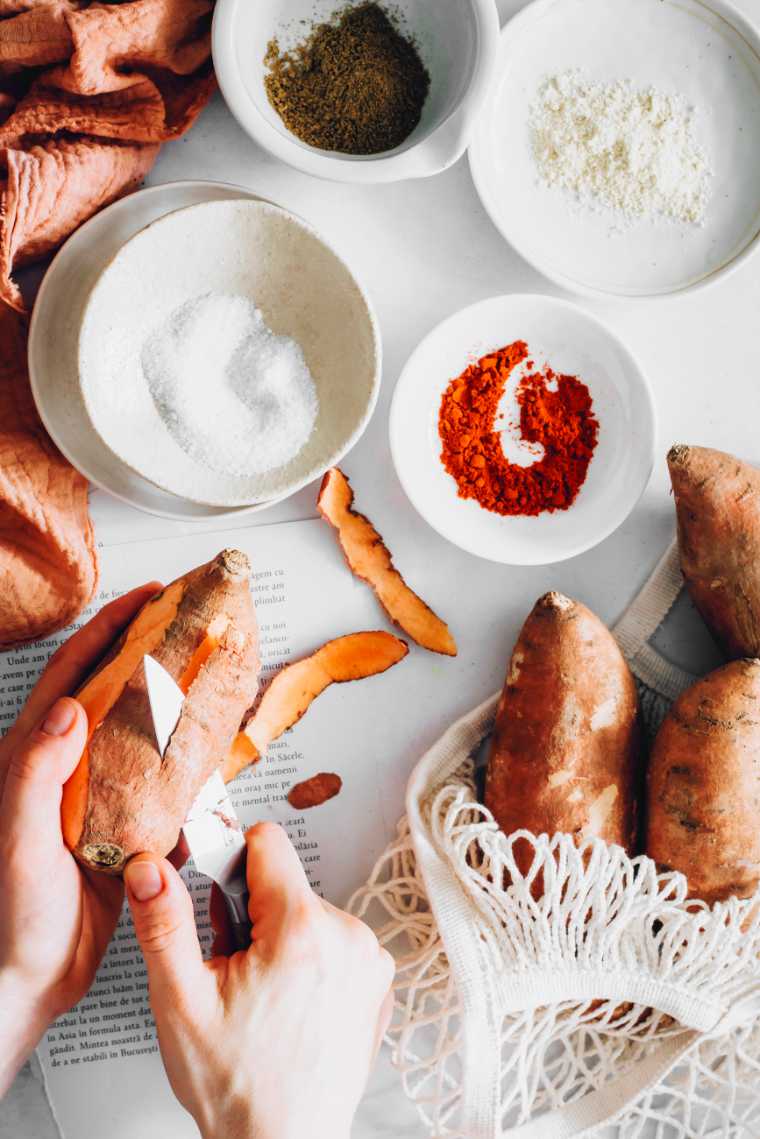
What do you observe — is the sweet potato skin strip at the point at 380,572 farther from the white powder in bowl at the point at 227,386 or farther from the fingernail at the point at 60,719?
the fingernail at the point at 60,719

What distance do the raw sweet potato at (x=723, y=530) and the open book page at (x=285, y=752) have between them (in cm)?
21

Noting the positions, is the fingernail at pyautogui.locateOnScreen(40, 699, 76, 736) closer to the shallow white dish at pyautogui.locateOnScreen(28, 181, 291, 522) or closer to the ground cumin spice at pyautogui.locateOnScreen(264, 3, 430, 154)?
the shallow white dish at pyautogui.locateOnScreen(28, 181, 291, 522)

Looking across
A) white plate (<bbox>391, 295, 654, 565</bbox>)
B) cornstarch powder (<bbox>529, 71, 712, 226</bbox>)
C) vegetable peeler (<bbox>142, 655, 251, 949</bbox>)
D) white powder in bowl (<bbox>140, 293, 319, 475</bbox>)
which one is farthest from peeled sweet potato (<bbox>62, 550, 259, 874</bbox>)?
cornstarch powder (<bbox>529, 71, 712, 226</bbox>)

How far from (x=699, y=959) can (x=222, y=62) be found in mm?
849

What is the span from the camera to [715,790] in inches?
33.8

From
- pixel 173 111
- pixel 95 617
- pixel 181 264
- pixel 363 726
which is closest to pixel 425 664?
pixel 363 726

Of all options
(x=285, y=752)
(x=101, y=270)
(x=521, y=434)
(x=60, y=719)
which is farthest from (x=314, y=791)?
(x=101, y=270)

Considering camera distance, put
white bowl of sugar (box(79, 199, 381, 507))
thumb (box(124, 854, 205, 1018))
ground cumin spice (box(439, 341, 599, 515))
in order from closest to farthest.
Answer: thumb (box(124, 854, 205, 1018)), white bowl of sugar (box(79, 199, 381, 507)), ground cumin spice (box(439, 341, 599, 515))

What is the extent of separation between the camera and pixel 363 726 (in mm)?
971

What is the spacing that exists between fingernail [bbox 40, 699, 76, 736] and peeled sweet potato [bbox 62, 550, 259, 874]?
0.8 inches

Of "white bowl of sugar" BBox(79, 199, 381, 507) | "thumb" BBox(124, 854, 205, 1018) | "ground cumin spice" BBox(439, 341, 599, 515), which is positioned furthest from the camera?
"ground cumin spice" BBox(439, 341, 599, 515)

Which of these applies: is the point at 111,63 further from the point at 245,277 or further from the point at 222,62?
the point at 245,277

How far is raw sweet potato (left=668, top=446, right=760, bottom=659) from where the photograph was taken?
0.89 m

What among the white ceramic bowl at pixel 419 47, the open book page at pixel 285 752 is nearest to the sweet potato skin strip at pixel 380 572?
the open book page at pixel 285 752
